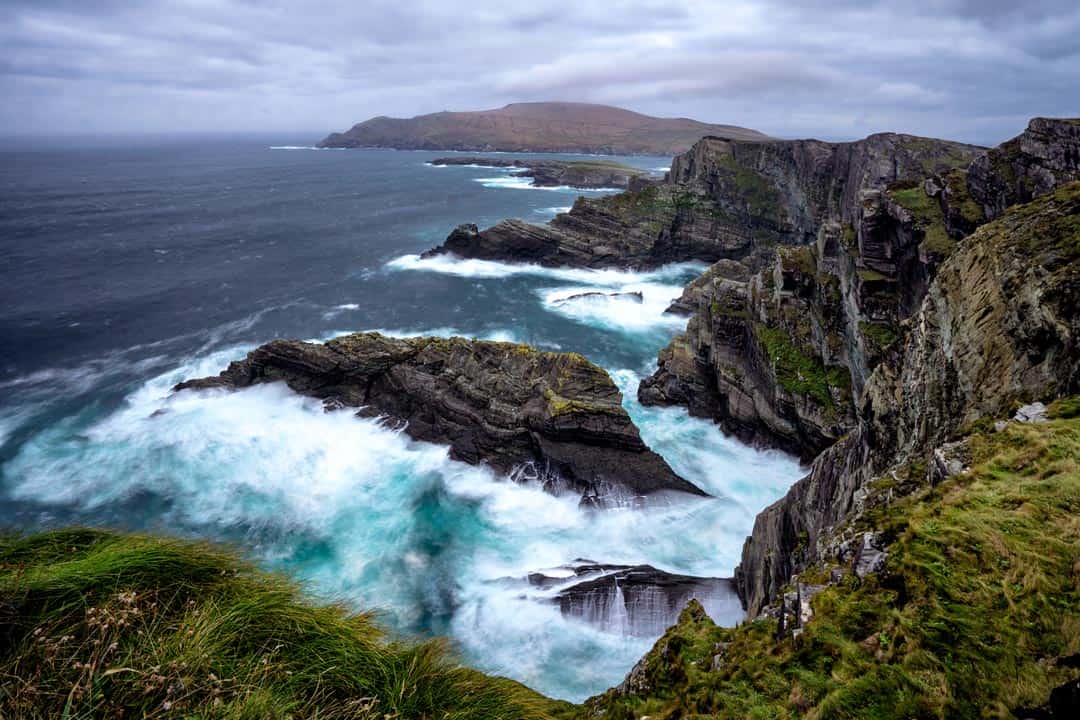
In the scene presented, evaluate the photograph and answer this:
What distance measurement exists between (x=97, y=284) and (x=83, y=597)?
6367 cm

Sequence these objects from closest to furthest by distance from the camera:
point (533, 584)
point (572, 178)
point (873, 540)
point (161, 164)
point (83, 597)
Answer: point (83, 597) < point (873, 540) < point (533, 584) < point (572, 178) < point (161, 164)

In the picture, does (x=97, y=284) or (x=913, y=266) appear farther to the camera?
(x=97, y=284)

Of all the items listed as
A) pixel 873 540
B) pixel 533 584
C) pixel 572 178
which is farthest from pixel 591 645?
pixel 572 178

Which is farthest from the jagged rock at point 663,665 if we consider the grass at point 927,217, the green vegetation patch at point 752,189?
the green vegetation patch at point 752,189

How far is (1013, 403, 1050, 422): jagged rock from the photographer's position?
729 centimetres

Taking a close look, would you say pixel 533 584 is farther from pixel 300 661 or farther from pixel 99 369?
pixel 99 369

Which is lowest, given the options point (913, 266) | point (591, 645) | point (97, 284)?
point (591, 645)

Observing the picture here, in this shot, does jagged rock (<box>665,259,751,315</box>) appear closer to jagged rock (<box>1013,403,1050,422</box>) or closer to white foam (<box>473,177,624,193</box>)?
jagged rock (<box>1013,403,1050,422</box>)

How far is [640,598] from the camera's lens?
18.6m

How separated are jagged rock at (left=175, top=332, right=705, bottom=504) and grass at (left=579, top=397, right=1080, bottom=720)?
57.5 feet

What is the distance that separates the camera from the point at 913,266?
2059 centimetres

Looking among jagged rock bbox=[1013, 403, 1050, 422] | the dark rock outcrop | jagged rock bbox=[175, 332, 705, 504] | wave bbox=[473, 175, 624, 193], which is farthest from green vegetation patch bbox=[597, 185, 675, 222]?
jagged rock bbox=[1013, 403, 1050, 422]

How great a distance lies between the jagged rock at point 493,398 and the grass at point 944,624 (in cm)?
1752

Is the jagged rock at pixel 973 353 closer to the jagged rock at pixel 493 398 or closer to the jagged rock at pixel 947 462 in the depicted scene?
the jagged rock at pixel 947 462
